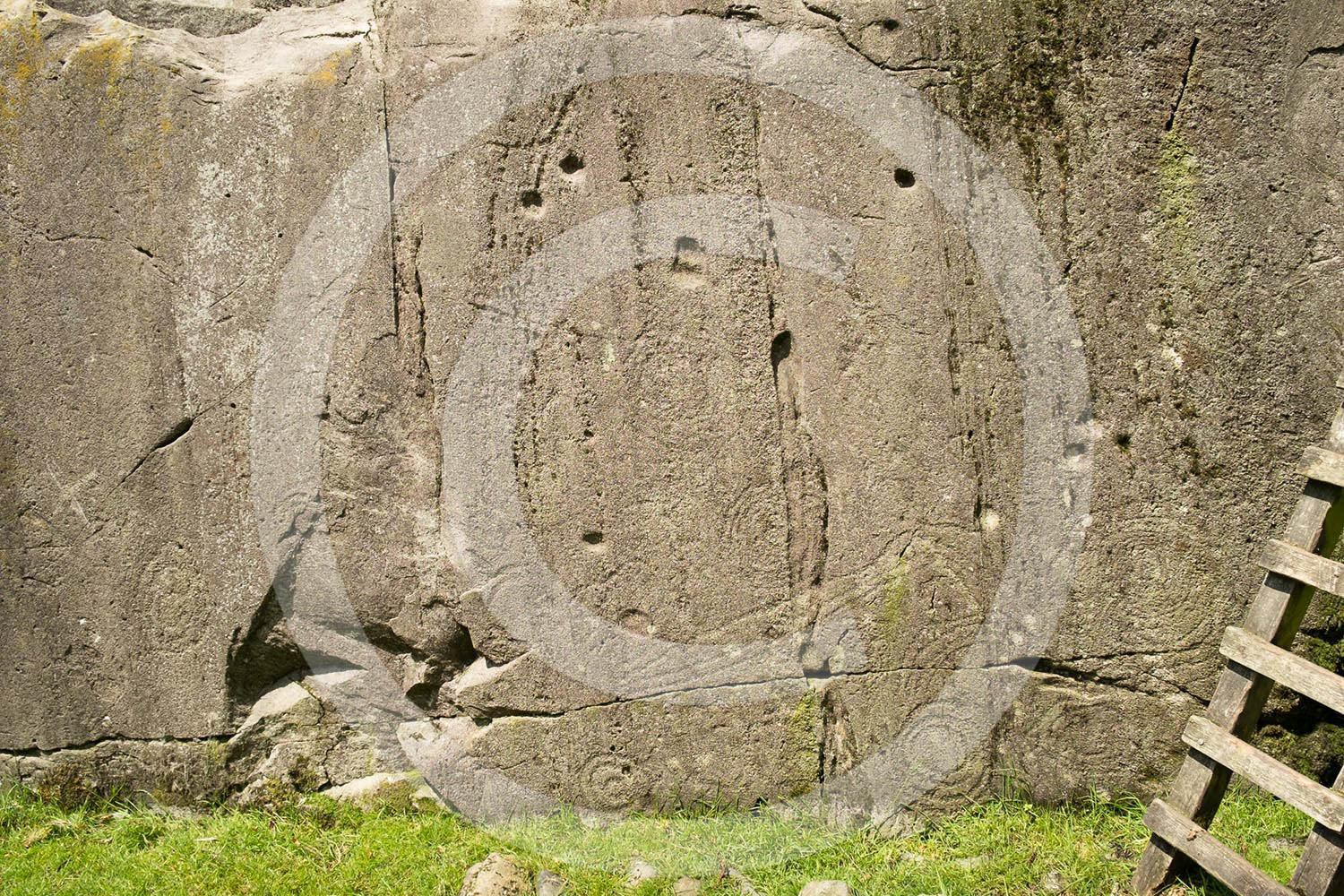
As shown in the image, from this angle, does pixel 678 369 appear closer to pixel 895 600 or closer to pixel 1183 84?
pixel 895 600

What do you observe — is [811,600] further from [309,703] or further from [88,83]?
[88,83]

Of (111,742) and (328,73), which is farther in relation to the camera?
(111,742)

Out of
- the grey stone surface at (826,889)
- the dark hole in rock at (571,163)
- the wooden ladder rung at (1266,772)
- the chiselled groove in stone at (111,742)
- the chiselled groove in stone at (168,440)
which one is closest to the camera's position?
the wooden ladder rung at (1266,772)

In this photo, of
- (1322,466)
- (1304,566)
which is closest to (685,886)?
(1304,566)

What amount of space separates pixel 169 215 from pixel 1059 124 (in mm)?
2537

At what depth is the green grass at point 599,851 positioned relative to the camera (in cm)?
271

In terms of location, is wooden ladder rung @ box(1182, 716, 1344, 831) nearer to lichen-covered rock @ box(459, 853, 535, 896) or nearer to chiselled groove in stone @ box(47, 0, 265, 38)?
lichen-covered rock @ box(459, 853, 535, 896)

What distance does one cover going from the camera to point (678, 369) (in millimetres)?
2855

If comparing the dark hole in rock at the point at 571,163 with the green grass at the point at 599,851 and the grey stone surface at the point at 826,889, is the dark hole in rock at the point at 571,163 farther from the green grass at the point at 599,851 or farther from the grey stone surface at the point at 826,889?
the grey stone surface at the point at 826,889

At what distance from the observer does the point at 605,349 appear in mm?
2857

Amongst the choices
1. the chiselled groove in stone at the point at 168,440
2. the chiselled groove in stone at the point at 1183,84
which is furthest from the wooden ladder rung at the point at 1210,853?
the chiselled groove in stone at the point at 168,440

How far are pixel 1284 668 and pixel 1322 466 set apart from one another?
50cm

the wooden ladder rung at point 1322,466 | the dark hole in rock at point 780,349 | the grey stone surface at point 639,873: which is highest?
the wooden ladder rung at point 1322,466

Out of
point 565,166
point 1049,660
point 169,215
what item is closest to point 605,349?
point 565,166
